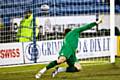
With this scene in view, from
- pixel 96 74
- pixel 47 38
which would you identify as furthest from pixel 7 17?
pixel 96 74

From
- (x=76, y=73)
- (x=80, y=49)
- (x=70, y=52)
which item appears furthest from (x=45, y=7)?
(x=70, y=52)

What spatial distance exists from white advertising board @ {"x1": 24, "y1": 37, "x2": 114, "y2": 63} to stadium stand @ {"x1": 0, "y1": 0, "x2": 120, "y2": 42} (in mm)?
1562

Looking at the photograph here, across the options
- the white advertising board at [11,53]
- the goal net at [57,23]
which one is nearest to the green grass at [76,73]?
the white advertising board at [11,53]

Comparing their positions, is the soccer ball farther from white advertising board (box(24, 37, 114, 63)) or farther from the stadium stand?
white advertising board (box(24, 37, 114, 63))

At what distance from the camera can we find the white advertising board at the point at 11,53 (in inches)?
719

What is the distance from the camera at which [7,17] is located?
65.1ft

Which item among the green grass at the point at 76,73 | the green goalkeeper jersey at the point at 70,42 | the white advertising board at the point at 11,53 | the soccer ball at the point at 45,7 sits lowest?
the green grass at the point at 76,73

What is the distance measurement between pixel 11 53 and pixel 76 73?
3.47 meters

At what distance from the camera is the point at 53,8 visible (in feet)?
68.2

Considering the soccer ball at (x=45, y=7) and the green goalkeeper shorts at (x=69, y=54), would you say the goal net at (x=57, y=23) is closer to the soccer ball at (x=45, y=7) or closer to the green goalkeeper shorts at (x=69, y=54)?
the soccer ball at (x=45, y=7)

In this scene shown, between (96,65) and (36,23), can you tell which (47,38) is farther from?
(96,65)

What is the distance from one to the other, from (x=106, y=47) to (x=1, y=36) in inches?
169

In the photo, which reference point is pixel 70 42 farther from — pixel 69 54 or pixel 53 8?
pixel 53 8

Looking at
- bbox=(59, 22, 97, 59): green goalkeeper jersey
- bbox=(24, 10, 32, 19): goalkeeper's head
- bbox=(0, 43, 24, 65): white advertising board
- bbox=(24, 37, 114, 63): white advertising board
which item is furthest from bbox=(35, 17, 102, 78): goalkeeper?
bbox=(24, 10, 32, 19): goalkeeper's head
